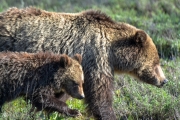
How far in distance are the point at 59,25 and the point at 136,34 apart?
1.25 m

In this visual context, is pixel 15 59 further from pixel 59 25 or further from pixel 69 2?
pixel 69 2

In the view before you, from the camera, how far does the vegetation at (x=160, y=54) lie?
8039 millimetres

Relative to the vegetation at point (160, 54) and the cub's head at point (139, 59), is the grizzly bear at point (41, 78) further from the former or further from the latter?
the cub's head at point (139, 59)

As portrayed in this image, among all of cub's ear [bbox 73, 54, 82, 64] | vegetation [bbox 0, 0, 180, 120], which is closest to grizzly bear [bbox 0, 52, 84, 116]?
cub's ear [bbox 73, 54, 82, 64]

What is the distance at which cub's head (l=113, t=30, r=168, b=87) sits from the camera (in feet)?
26.9

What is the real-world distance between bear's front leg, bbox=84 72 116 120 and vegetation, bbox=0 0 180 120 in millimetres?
367

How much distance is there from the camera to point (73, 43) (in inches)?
320

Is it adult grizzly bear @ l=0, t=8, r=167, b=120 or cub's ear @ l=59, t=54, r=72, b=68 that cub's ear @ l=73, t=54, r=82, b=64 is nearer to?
cub's ear @ l=59, t=54, r=72, b=68

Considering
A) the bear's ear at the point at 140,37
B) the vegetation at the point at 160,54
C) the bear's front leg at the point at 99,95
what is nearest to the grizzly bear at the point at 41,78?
the vegetation at the point at 160,54

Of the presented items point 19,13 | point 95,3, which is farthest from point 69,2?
point 19,13

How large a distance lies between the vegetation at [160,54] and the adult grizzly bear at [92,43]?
41cm

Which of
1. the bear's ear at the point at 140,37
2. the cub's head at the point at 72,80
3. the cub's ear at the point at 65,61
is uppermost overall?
the bear's ear at the point at 140,37

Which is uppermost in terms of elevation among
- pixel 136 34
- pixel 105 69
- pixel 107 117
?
pixel 136 34

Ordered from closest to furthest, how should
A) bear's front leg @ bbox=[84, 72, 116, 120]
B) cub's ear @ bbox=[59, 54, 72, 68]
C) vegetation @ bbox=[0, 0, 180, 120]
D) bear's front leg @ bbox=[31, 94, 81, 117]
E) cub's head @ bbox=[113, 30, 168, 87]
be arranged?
1. bear's front leg @ bbox=[31, 94, 81, 117]
2. cub's ear @ bbox=[59, 54, 72, 68]
3. bear's front leg @ bbox=[84, 72, 116, 120]
4. vegetation @ bbox=[0, 0, 180, 120]
5. cub's head @ bbox=[113, 30, 168, 87]
